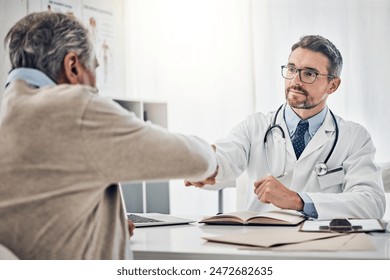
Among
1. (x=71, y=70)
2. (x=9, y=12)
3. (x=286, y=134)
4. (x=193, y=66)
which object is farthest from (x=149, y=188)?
(x=71, y=70)

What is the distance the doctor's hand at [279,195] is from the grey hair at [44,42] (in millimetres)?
680

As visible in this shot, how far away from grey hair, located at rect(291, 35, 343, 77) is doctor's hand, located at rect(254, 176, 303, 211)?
51cm

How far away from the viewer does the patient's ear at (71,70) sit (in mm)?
1439

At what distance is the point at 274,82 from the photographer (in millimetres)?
2186

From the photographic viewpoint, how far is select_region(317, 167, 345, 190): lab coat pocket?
2.00m

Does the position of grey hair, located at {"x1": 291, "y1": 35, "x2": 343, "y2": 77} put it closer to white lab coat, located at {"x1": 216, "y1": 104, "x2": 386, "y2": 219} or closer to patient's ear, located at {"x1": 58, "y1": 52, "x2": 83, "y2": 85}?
white lab coat, located at {"x1": 216, "y1": 104, "x2": 386, "y2": 219}

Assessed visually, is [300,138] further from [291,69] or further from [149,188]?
[149,188]

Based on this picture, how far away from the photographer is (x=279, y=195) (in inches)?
71.3

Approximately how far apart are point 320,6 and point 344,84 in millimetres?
273

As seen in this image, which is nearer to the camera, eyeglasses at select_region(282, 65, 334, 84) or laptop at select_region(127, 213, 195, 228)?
laptop at select_region(127, 213, 195, 228)

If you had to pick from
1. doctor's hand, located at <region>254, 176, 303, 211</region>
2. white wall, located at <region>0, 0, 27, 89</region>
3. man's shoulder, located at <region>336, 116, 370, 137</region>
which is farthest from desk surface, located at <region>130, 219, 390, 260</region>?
white wall, located at <region>0, 0, 27, 89</region>

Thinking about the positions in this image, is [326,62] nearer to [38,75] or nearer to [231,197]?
[231,197]

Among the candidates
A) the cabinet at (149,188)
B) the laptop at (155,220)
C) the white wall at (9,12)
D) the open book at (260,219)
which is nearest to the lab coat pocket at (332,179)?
the open book at (260,219)

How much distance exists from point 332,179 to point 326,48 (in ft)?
1.47
